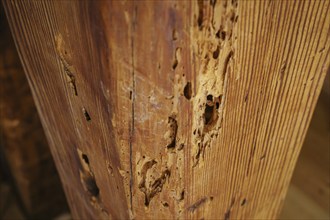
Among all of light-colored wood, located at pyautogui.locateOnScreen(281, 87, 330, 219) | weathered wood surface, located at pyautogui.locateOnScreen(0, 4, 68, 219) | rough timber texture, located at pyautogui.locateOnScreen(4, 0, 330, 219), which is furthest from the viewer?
weathered wood surface, located at pyautogui.locateOnScreen(0, 4, 68, 219)

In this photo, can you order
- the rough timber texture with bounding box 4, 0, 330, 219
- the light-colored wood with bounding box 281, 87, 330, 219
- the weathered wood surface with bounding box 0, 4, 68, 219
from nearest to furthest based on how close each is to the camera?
the rough timber texture with bounding box 4, 0, 330, 219, the light-colored wood with bounding box 281, 87, 330, 219, the weathered wood surface with bounding box 0, 4, 68, 219

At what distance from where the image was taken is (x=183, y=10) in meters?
A: 0.49

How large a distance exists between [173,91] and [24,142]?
1.67 meters

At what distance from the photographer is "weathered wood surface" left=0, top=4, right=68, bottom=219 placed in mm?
1787

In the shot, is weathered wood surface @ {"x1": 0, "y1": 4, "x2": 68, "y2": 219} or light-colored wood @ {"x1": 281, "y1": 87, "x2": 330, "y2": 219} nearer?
light-colored wood @ {"x1": 281, "y1": 87, "x2": 330, "y2": 219}

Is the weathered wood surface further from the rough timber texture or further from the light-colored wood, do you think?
the light-colored wood

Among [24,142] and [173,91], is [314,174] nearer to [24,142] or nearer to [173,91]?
[173,91]

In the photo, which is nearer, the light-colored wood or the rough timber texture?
the rough timber texture

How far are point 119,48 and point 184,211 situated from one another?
16.2 inches

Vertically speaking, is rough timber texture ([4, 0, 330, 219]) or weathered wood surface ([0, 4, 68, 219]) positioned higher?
rough timber texture ([4, 0, 330, 219])

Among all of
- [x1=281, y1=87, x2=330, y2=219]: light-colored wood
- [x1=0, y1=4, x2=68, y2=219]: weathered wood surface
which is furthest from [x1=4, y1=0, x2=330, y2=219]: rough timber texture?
[x1=0, y1=4, x2=68, y2=219]: weathered wood surface

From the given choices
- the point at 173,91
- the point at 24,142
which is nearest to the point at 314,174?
the point at 173,91

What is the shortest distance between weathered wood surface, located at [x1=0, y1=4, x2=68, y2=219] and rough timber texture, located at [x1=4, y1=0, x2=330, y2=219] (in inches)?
39.3

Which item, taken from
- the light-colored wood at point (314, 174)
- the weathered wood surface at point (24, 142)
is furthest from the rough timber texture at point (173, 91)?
the weathered wood surface at point (24, 142)
